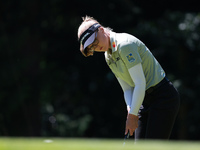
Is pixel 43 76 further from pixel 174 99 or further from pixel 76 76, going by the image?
pixel 174 99

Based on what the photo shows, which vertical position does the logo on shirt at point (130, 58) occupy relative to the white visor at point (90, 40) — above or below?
below

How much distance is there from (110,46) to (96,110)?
13.5 m

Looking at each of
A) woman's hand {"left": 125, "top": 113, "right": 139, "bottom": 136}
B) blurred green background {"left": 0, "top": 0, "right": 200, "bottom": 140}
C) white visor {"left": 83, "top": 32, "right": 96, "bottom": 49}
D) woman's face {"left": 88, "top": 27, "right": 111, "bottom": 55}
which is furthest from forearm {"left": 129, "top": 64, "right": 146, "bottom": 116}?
blurred green background {"left": 0, "top": 0, "right": 200, "bottom": 140}

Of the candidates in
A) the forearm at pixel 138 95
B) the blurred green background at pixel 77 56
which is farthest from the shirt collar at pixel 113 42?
the blurred green background at pixel 77 56

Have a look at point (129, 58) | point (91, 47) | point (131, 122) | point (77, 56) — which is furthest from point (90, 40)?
point (77, 56)

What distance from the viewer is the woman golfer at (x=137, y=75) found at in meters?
3.56

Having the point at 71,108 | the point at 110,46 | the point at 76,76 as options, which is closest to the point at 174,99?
the point at 110,46

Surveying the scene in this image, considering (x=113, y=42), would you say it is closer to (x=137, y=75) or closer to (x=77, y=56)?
(x=137, y=75)

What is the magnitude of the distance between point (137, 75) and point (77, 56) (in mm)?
11344

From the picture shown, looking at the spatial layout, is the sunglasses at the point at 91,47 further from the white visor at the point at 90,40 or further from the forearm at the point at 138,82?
the forearm at the point at 138,82

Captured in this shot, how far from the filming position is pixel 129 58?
3531 mm

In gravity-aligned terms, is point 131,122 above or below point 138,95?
below

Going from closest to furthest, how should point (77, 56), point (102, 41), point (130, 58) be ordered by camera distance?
Result: point (130, 58)
point (102, 41)
point (77, 56)

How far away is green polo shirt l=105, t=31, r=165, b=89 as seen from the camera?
3.54 metres
